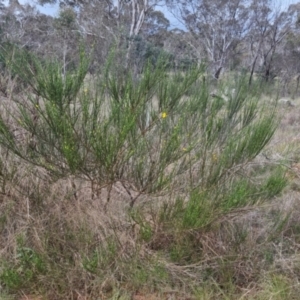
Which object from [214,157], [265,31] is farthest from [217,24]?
[214,157]

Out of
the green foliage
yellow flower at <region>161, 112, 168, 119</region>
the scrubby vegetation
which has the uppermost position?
yellow flower at <region>161, 112, 168, 119</region>

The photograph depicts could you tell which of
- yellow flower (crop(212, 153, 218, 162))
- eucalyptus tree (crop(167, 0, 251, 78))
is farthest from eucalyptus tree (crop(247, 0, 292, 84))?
yellow flower (crop(212, 153, 218, 162))

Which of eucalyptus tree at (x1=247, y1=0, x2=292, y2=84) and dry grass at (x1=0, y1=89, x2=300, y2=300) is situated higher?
eucalyptus tree at (x1=247, y1=0, x2=292, y2=84)

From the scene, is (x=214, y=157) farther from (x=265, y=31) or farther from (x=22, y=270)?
(x=265, y=31)

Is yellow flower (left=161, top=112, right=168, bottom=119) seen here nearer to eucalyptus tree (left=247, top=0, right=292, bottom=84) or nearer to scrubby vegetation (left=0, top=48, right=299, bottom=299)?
scrubby vegetation (left=0, top=48, right=299, bottom=299)

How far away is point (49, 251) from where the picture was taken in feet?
8.71

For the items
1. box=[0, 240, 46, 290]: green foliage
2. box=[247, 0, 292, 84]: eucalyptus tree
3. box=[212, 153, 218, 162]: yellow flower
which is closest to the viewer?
box=[0, 240, 46, 290]: green foliage

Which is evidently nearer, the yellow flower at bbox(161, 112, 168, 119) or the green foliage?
the green foliage

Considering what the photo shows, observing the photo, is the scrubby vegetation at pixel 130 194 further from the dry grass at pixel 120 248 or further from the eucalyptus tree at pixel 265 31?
the eucalyptus tree at pixel 265 31

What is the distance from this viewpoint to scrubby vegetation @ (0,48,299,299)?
2.49 m

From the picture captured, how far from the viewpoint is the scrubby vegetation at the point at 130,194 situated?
2.49 metres

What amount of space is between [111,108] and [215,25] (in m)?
22.8

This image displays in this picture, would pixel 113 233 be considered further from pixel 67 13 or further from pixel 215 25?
pixel 215 25

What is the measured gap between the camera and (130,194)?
2844mm
